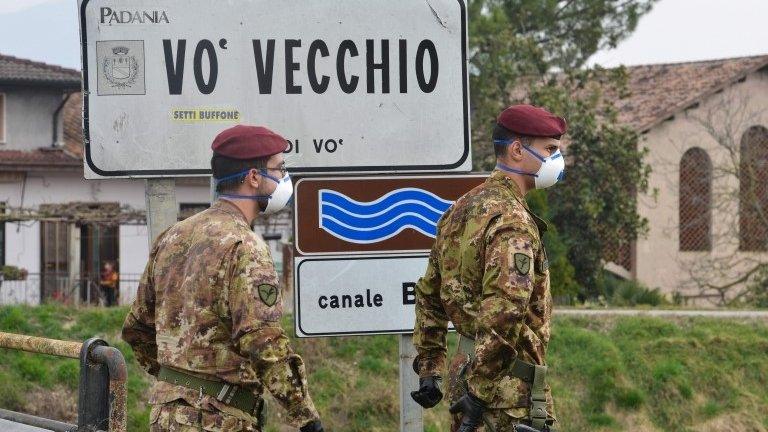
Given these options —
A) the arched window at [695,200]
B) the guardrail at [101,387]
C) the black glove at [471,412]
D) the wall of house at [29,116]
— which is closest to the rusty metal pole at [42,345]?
the guardrail at [101,387]

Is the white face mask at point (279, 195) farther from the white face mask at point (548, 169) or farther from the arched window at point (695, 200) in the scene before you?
the arched window at point (695, 200)

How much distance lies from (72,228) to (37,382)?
47.6 feet

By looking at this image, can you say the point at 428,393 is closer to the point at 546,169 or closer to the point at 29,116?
the point at 546,169

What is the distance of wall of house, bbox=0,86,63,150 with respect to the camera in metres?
27.8

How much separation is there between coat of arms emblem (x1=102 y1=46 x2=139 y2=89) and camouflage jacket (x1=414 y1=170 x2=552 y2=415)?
4.97 ft

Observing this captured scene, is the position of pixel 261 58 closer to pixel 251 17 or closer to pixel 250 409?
pixel 251 17

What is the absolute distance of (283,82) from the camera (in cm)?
570

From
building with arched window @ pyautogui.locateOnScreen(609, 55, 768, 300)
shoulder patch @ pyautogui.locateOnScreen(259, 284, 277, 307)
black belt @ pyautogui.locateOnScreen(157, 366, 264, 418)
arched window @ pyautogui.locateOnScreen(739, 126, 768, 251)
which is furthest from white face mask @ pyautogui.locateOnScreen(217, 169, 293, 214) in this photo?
building with arched window @ pyautogui.locateOnScreen(609, 55, 768, 300)

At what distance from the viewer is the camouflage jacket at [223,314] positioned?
426cm

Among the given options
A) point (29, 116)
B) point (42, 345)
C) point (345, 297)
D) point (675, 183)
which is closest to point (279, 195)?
point (345, 297)

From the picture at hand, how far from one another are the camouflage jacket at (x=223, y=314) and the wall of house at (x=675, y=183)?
2149cm

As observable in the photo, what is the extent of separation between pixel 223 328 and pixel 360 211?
1403 millimetres

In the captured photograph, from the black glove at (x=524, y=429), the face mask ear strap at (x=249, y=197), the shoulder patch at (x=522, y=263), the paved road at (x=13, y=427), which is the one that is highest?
the face mask ear strap at (x=249, y=197)

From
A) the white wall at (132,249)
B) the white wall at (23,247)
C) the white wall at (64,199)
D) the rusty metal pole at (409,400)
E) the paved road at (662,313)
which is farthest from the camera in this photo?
the white wall at (132,249)
